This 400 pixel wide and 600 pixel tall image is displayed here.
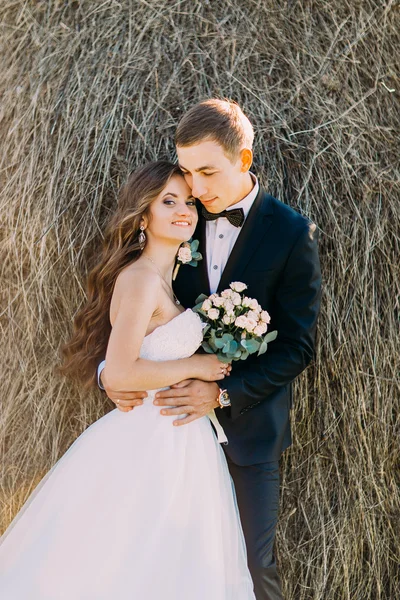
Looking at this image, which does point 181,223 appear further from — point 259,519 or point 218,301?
point 259,519

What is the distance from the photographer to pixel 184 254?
3.07 meters

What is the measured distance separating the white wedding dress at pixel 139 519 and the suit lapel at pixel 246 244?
251 millimetres

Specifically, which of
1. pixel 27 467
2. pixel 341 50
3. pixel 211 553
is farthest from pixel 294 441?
pixel 341 50

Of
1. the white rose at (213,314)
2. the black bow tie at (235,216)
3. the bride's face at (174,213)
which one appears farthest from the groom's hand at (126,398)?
the black bow tie at (235,216)

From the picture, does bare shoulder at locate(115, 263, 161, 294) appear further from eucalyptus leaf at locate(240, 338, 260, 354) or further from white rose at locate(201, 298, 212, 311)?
eucalyptus leaf at locate(240, 338, 260, 354)

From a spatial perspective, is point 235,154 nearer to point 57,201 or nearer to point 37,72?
point 57,201

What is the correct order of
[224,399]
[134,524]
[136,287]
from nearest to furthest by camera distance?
[134,524] → [136,287] → [224,399]

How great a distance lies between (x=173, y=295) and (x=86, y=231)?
2.32ft

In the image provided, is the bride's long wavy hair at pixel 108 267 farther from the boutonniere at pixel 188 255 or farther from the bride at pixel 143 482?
the boutonniere at pixel 188 255

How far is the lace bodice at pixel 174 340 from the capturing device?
2932 millimetres

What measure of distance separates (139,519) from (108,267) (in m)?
1.10

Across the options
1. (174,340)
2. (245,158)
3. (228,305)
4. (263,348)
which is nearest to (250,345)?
(263,348)

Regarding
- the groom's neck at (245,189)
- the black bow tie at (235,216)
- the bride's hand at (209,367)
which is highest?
the groom's neck at (245,189)

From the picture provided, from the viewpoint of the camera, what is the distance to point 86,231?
3557mm
